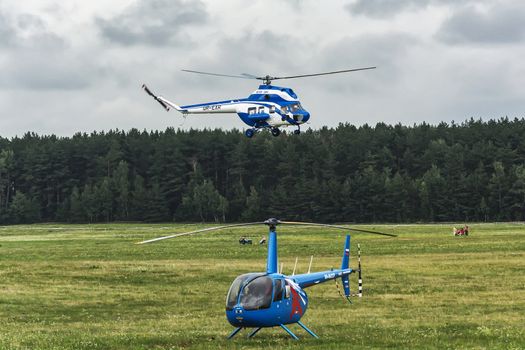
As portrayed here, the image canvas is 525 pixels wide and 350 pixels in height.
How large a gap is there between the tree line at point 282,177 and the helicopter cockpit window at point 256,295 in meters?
133

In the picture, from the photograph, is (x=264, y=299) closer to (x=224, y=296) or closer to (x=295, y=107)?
(x=224, y=296)

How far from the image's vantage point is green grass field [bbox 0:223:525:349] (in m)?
24.9

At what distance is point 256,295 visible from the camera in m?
23.5

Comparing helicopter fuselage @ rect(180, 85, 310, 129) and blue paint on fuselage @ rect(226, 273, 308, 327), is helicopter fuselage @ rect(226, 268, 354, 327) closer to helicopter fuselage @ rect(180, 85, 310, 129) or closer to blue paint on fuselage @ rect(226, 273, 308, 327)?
blue paint on fuselage @ rect(226, 273, 308, 327)

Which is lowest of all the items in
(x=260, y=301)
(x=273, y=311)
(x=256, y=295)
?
(x=273, y=311)

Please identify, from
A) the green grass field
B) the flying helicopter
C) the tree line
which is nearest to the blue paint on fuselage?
the flying helicopter

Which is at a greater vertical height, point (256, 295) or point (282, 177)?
point (282, 177)

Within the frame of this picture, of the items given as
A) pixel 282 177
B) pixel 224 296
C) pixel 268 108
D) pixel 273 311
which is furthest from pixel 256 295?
pixel 282 177

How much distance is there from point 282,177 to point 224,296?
137991 mm

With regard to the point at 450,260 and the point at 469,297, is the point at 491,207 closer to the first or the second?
the point at 450,260

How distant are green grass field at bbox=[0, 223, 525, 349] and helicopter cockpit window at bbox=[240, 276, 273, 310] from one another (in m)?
1.12

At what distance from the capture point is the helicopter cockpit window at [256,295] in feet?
76.7

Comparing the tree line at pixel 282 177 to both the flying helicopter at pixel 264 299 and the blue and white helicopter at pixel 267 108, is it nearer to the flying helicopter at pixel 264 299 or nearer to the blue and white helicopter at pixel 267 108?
the blue and white helicopter at pixel 267 108

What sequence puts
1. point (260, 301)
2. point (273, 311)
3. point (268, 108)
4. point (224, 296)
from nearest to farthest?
point (260, 301), point (273, 311), point (224, 296), point (268, 108)
